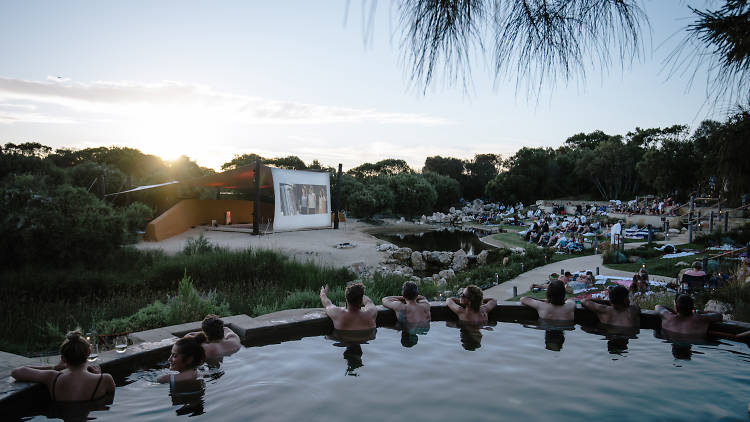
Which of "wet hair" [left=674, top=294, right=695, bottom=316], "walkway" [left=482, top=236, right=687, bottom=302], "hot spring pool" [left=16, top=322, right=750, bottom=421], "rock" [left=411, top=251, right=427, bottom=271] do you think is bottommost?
"rock" [left=411, top=251, right=427, bottom=271]

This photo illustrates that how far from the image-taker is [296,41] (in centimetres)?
256

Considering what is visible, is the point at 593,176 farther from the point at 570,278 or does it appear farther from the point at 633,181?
the point at 570,278

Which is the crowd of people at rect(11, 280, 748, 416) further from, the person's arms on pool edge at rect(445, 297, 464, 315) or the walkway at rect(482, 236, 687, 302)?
the walkway at rect(482, 236, 687, 302)

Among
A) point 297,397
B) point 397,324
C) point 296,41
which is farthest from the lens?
point 397,324

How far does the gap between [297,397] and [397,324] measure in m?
2.00

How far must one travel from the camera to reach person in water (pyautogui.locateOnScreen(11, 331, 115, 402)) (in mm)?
3154

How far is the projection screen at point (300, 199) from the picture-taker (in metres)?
20.7

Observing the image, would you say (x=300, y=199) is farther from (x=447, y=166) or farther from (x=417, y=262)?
(x=447, y=166)

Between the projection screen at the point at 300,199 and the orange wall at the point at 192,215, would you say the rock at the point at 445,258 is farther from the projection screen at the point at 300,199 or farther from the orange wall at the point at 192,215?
the orange wall at the point at 192,215

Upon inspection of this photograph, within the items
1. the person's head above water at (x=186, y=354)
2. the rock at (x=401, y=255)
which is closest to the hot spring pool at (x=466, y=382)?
the person's head above water at (x=186, y=354)

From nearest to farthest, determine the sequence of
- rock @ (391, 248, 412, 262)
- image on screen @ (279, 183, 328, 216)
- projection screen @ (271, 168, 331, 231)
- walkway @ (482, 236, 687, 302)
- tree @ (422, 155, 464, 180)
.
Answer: walkway @ (482, 236, 687, 302), rock @ (391, 248, 412, 262), projection screen @ (271, 168, 331, 231), image on screen @ (279, 183, 328, 216), tree @ (422, 155, 464, 180)

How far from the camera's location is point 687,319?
4863 mm

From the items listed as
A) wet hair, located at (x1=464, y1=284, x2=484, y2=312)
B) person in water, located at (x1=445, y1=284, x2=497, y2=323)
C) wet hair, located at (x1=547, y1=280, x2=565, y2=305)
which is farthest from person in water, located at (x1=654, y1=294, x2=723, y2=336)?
wet hair, located at (x1=464, y1=284, x2=484, y2=312)

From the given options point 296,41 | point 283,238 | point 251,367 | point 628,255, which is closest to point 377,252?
point 283,238
